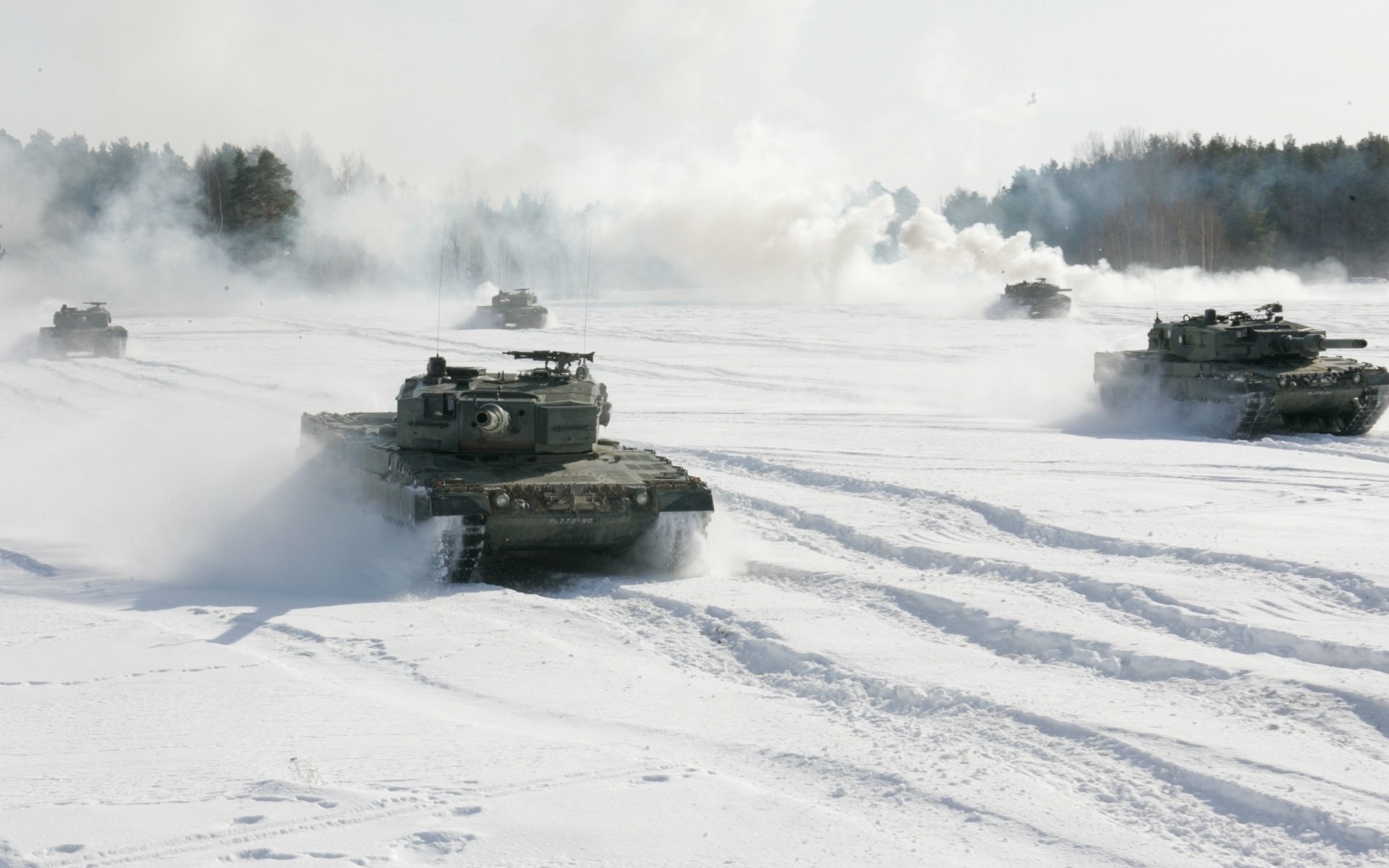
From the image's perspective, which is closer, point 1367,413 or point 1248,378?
point 1248,378

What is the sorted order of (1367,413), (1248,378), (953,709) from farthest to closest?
1. (1367,413)
2. (1248,378)
3. (953,709)

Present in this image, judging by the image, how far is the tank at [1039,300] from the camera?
4709 centimetres

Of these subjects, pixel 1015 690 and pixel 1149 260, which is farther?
pixel 1149 260

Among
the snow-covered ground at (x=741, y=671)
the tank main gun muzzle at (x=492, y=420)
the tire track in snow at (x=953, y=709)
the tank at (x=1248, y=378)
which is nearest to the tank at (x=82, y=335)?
the snow-covered ground at (x=741, y=671)

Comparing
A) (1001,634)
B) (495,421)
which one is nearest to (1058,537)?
(1001,634)

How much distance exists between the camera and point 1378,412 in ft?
66.0

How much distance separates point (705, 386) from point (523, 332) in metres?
17.2

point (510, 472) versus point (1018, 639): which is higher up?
point (510, 472)

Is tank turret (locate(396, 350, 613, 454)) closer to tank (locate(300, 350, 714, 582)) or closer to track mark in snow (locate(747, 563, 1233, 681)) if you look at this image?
tank (locate(300, 350, 714, 582))

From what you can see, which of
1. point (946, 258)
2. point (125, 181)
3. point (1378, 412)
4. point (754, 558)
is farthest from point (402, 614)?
point (125, 181)

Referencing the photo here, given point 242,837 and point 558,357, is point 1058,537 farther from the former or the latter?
point 242,837

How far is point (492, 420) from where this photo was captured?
1139 cm

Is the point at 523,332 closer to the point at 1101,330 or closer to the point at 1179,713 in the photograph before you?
the point at 1101,330

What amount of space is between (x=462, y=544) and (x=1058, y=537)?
186 inches
